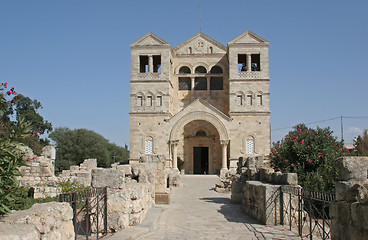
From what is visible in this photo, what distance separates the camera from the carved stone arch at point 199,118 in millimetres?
30078

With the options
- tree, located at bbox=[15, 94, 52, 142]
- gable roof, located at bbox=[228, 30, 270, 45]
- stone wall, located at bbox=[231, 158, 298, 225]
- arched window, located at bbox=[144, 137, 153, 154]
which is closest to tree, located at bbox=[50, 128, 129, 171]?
tree, located at bbox=[15, 94, 52, 142]

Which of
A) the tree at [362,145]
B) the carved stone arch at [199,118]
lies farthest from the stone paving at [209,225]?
the carved stone arch at [199,118]

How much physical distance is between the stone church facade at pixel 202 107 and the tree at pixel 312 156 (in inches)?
627

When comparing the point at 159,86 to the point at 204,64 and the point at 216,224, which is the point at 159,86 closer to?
the point at 204,64

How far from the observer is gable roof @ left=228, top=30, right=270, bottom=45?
32188 millimetres

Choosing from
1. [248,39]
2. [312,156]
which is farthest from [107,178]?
[248,39]

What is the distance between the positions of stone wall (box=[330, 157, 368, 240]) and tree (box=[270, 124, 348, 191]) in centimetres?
753

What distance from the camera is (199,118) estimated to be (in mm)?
30109

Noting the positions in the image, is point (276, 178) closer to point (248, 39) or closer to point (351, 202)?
point (351, 202)

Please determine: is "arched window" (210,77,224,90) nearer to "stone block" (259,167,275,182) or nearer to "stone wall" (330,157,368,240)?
"stone block" (259,167,275,182)

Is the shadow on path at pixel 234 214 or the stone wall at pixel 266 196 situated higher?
the stone wall at pixel 266 196

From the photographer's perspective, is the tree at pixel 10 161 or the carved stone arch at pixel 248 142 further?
the carved stone arch at pixel 248 142

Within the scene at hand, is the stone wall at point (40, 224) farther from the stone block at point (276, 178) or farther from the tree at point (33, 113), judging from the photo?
the tree at point (33, 113)

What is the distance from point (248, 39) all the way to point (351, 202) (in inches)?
1114
